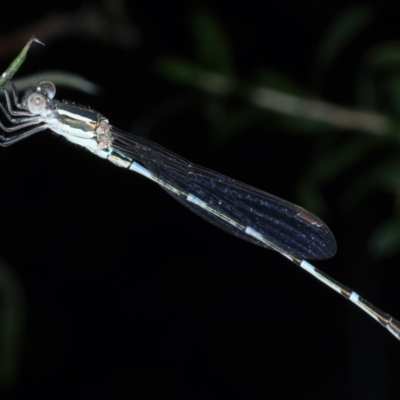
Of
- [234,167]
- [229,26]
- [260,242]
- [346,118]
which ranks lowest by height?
[260,242]

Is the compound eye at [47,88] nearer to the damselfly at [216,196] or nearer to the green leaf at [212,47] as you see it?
the damselfly at [216,196]

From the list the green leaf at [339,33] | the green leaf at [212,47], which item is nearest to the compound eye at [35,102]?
the green leaf at [212,47]

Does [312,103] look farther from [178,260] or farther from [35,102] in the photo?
[178,260]

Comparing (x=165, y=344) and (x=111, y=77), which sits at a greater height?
(x=111, y=77)

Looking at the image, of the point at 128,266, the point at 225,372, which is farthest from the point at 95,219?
the point at 225,372

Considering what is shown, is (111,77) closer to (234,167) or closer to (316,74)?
(234,167)

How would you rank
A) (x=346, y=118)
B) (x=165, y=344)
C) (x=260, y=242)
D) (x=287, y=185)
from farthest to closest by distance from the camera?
(x=165, y=344) → (x=287, y=185) → (x=346, y=118) → (x=260, y=242)
